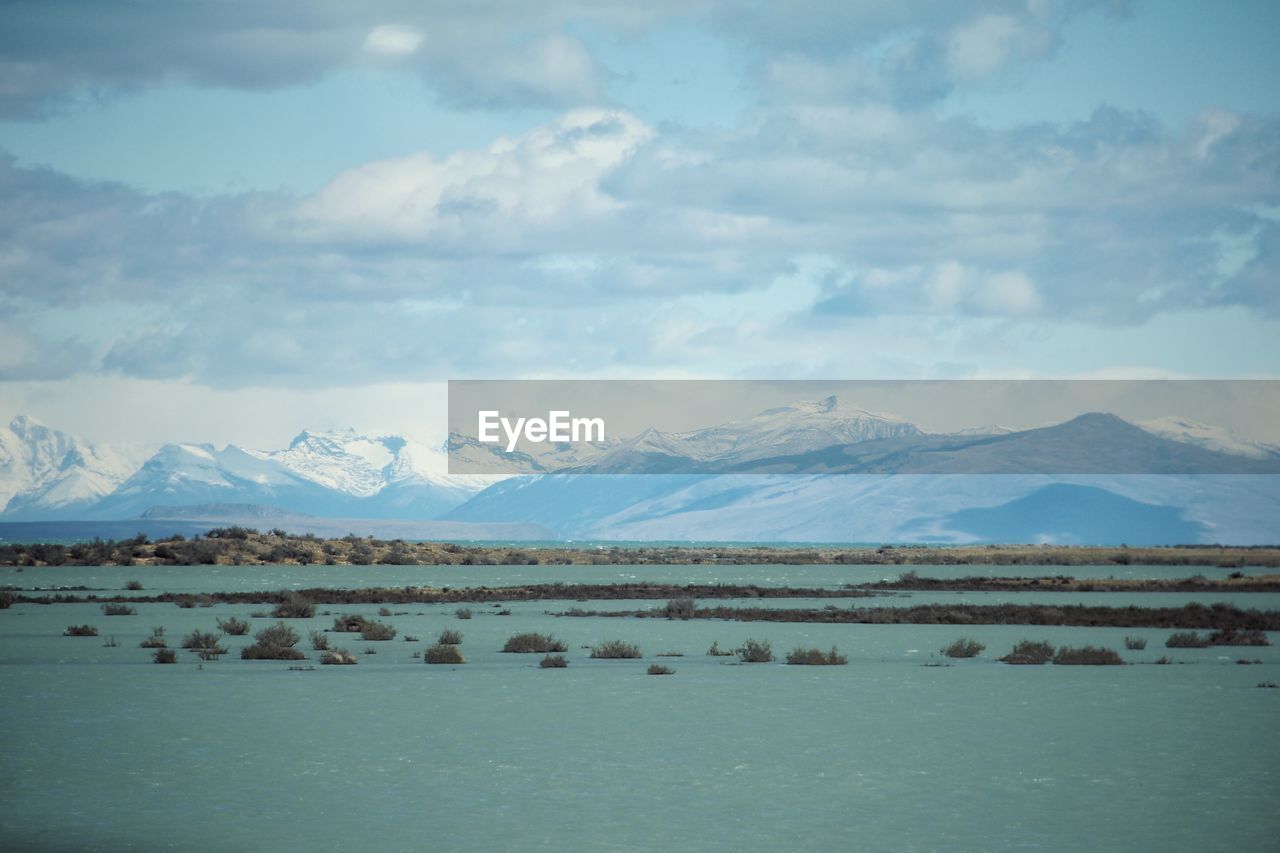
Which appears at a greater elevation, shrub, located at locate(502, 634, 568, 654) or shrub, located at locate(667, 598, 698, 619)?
shrub, located at locate(502, 634, 568, 654)

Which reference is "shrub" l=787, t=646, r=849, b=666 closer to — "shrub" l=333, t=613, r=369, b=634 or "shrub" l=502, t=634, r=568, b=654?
"shrub" l=502, t=634, r=568, b=654

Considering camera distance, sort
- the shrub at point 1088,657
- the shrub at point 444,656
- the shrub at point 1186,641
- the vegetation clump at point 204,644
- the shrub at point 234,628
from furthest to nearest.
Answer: the shrub at point 234,628 < the shrub at point 1186,641 < the vegetation clump at point 204,644 < the shrub at point 1088,657 < the shrub at point 444,656

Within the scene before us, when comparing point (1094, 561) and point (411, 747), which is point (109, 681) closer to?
point (411, 747)

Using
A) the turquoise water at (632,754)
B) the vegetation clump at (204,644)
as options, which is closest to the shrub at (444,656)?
the turquoise water at (632,754)

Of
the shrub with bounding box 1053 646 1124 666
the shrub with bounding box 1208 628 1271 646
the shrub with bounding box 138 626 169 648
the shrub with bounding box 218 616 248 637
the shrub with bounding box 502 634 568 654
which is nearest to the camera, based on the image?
the shrub with bounding box 1053 646 1124 666

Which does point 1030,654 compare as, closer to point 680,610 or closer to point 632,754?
point 632,754

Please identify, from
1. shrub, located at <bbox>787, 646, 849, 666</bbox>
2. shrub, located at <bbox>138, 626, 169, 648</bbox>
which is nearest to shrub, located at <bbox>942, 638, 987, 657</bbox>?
shrub, located at <bbox>787, 646, 849, 666</bbox>

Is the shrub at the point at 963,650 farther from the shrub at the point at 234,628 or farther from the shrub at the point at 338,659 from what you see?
the shrub at the point at 234,628

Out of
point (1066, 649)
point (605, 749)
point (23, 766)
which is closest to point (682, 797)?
point (605, 749)
